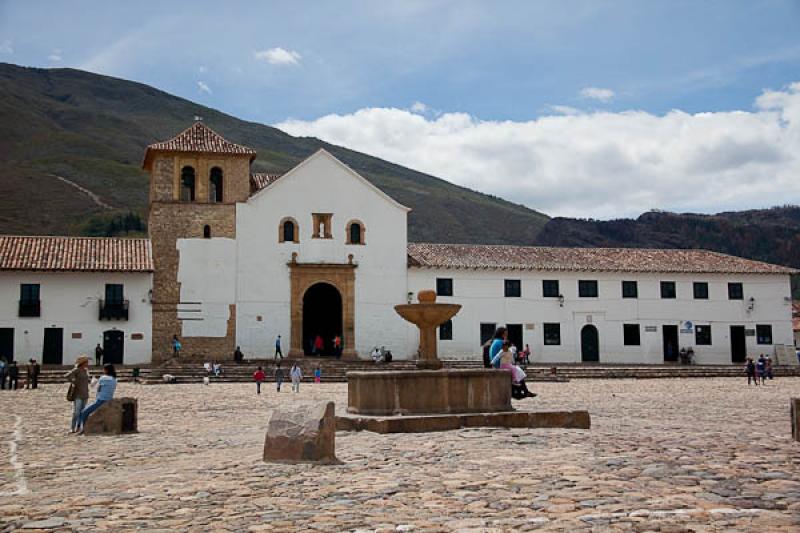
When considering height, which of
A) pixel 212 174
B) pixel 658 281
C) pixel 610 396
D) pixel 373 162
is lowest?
pixel 610 396

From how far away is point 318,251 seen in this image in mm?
38969

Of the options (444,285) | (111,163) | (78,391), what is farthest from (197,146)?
(111,163)

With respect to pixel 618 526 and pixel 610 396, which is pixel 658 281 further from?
pixel 618 526

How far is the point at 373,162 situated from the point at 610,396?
13145 centimetres

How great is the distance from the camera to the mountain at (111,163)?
75.8 metres

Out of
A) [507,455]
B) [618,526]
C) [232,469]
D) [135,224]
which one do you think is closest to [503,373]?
[507,455]

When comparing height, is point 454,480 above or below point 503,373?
below

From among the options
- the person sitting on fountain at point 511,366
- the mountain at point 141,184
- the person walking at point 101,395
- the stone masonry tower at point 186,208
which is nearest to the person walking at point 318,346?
the stone masonry tower at point 186,208

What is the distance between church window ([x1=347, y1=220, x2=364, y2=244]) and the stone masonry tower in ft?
15.7

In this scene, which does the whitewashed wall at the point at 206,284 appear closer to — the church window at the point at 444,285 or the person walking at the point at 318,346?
the person walking at the point at 318,346

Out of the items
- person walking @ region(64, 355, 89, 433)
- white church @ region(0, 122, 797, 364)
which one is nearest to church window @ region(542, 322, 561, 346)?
white church @ region(0, 122, 797, 364)

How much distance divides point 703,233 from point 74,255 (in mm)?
55747

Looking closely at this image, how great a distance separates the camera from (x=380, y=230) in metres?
39.8

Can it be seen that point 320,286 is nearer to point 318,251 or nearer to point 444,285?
point 318,251
